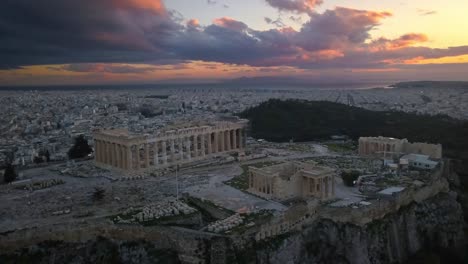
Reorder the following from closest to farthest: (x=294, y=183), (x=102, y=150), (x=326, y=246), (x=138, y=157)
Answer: (x=326, y=246), (x=294, y=183), (x=138, y=157), (x=102, y=150)

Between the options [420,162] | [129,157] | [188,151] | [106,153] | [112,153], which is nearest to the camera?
[129,157]

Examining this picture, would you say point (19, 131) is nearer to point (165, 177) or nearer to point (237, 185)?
point (165, 177)

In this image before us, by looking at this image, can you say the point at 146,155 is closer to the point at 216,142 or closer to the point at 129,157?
the point at 129,157

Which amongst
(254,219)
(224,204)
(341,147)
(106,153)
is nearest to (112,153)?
(106,153)

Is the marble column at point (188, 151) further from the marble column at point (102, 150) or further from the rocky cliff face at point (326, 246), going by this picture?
the rocky cliff face at point (326, 246)

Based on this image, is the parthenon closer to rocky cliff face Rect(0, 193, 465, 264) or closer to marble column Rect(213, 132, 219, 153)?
marble column Rect(213, 132, 219, 153)

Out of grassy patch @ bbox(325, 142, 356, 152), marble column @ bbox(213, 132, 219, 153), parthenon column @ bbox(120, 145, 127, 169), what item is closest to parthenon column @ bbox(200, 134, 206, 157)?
marble column @ bbox(213, 132, 219, 153)

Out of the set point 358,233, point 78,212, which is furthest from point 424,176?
point 78,212
